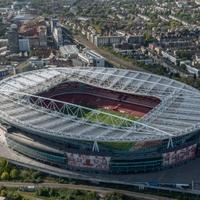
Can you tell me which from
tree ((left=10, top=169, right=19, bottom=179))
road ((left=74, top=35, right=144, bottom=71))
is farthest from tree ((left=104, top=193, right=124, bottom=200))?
road ((left=74, top=35, right=144, bottom=71))

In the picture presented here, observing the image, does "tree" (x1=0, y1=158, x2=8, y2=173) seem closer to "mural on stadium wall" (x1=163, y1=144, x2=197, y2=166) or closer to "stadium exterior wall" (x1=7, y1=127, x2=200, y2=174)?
"stadium exterior wall" (x1=7, y1=127, x2=200, y2=174)

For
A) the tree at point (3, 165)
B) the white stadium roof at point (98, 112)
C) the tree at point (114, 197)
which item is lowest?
the tree at point (114, 197)

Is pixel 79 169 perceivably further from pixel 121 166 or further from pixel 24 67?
pixel 24 67

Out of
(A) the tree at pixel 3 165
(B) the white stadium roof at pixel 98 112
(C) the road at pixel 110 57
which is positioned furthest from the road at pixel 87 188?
(C) the road at pixel 110 57

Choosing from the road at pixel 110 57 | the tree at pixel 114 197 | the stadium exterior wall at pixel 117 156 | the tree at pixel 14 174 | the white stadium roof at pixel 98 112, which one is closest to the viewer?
the tree at pixel 114 197

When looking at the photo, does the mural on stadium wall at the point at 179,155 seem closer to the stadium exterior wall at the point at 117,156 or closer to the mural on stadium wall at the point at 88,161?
the stadium exterior wall at the point at 117,156

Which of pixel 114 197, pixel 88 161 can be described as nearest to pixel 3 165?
pixel 88 161
